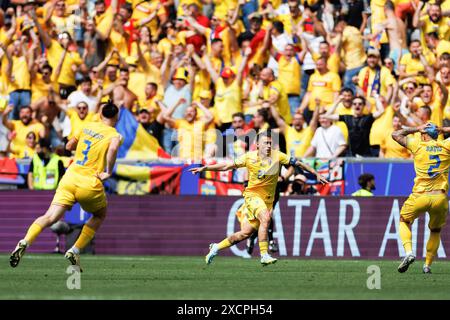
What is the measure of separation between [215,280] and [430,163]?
4.13m

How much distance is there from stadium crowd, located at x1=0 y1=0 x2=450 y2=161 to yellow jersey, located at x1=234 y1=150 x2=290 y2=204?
4044mm

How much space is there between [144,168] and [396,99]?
17.2ft

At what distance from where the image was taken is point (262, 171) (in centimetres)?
1855

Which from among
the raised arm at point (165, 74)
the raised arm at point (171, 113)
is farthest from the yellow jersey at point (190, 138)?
the raised arm at point (165, 74)

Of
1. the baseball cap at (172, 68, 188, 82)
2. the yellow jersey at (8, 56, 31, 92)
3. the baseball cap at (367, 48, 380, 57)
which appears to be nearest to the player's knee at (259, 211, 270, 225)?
the baseball cap at (367, 48, 380, 57)

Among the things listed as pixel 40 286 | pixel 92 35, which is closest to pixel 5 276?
pixel 40 286

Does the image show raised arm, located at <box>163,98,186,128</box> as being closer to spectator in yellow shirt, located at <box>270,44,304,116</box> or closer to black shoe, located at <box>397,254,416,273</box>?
spectator in yellow shirt, located at <box>270,44,304,116</box>

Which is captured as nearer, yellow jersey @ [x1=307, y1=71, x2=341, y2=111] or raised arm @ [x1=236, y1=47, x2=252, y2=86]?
yellow jersey @ [x1=307, y1=71, x2=341, y2=111]

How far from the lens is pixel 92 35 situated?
89.4ft

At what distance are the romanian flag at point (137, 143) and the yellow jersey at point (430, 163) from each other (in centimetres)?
760

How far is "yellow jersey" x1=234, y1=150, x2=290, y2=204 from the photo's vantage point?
1856 centimetres

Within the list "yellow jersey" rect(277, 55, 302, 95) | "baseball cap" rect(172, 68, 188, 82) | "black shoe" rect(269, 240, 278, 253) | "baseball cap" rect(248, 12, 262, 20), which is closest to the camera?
"black shoe" rect(269, 240, 278, 253)

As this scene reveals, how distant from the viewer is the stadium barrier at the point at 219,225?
22.5m

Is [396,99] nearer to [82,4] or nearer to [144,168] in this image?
[144,168]
